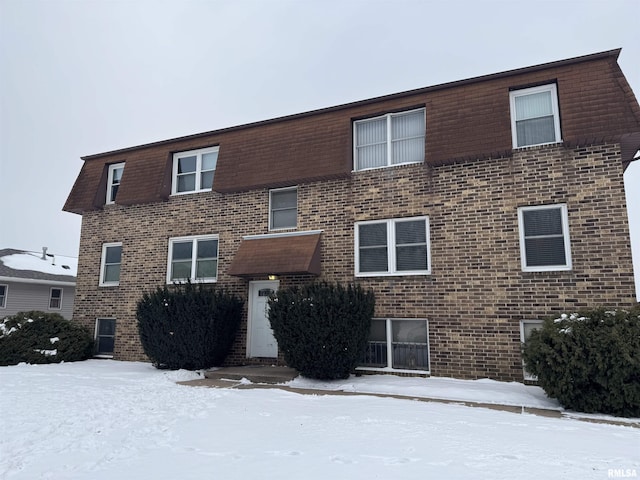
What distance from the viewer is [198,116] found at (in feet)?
200

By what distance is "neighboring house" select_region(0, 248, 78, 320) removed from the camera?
21641mm

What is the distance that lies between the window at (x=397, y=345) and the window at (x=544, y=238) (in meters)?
2.71

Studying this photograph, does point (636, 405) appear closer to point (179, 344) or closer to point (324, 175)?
point (324, 175)

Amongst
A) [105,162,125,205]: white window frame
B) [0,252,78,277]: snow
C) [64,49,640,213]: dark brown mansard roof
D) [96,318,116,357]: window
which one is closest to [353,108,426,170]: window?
[64,49,640,213]: dark brown mansard roof

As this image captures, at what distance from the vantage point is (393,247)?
10672mm

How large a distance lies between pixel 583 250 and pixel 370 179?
195 inches

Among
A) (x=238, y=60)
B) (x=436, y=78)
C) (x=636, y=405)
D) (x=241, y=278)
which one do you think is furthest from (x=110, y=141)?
(x=636, y=405)

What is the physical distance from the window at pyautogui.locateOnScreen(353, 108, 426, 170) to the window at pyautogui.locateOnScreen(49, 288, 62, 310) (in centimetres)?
2014

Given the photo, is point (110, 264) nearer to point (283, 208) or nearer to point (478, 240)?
point (283, 208)

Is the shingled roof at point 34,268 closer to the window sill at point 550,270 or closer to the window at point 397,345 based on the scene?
the window at point 397,345

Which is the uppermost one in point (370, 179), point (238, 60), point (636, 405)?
point (238, 60)

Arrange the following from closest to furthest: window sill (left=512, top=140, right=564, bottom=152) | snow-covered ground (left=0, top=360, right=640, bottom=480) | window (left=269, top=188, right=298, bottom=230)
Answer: snow-covered ground (left=0, top=360, right=640, bottom=480)
window sill (left=512, top=140, right=564, bottom=152)
window (left=269, top=188, right=298, bottom=230)

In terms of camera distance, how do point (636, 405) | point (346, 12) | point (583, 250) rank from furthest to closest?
point (346, 12), point (583, 250), point (636, 405)

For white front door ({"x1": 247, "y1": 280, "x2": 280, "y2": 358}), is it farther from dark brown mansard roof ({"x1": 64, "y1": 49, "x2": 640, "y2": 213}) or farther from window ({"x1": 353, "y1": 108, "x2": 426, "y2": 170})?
window ({"x1": 353, "y1": 108, "x2": 426, "y2": 170})
